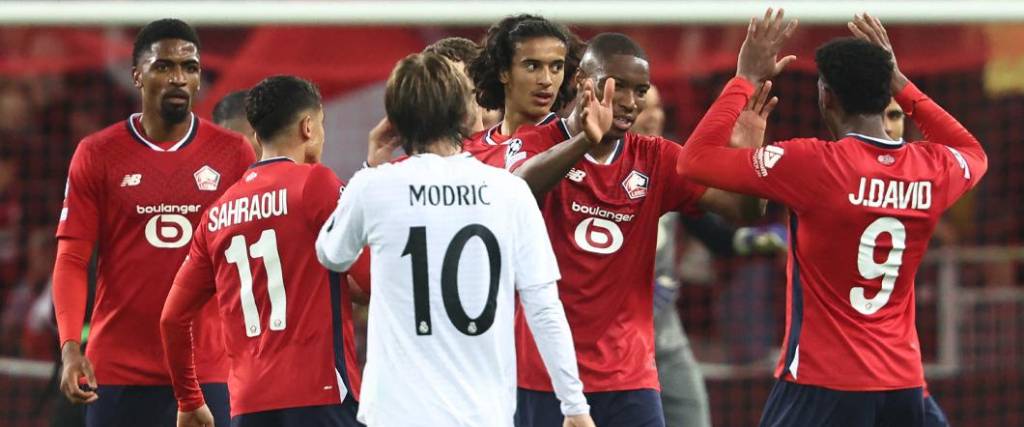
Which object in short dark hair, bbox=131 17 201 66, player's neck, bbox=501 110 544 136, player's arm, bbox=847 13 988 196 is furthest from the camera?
short dark hair, bbox=131 17 201 66

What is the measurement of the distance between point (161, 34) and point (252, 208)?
1393 mm

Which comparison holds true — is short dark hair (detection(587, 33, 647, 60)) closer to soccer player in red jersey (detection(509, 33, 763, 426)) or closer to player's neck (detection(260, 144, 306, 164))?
soccer player in red jersey (detection(509, 33, 763, 426))

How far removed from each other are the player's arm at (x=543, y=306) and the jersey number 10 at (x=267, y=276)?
865mm

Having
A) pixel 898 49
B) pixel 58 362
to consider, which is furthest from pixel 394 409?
pixel 898 49

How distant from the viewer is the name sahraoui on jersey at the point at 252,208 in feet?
16.3

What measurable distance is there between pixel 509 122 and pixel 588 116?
0.99 m

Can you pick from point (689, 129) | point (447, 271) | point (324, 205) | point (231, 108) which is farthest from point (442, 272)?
point (689, 129)

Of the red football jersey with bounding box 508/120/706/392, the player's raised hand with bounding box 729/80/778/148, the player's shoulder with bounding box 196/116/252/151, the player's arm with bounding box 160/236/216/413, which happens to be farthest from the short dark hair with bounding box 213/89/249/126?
the player's raised hand with bounding box 729/80/778/148

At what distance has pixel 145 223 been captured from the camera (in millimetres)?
5988

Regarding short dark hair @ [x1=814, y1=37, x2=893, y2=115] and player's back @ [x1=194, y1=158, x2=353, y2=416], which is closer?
player's back @ [x1=194, y1=158, x2=353, y2=416]

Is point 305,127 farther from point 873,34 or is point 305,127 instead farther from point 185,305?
point 873,34

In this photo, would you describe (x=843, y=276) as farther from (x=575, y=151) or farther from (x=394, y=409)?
(x=394, y=409)

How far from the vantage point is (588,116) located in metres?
4.86

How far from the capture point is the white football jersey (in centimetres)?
441
